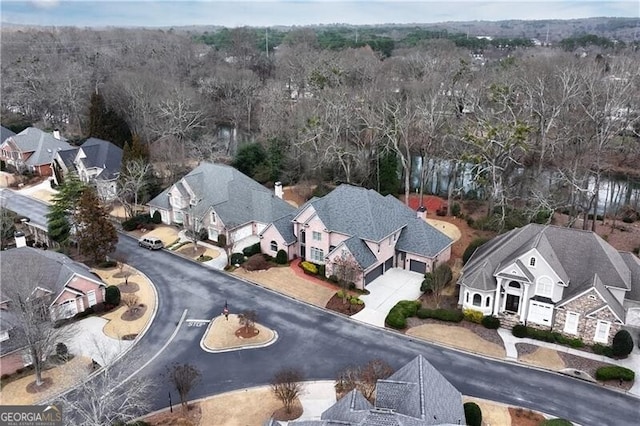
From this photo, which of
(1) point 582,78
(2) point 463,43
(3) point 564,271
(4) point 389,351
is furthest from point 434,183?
(2) point 463,43

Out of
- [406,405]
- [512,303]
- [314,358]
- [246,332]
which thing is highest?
[406,405]

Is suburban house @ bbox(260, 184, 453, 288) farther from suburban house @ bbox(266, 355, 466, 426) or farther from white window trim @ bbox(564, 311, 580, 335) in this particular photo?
suburban house @ bbox(266, 355, 466, 426)

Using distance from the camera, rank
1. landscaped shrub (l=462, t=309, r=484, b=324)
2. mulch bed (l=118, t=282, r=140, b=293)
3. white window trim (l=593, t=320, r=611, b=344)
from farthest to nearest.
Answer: mulch bed (l=118, t=282, r=140, b=293) → landscaped shrub (l=462, t=309, r=484, b=324) → white window trim (l=593, t=320, r=611, b=344)

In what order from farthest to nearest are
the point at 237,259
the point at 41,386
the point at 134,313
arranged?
the point at 237,259 < the point at 134,313 < the point at 41,386

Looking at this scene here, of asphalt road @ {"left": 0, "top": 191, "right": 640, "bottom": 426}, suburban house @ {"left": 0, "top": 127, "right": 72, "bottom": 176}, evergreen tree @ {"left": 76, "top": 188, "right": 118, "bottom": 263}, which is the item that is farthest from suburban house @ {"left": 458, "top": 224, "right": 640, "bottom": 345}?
suburban house @ {"left": 0, "top": 127, "right": 72, "bottom": 176}

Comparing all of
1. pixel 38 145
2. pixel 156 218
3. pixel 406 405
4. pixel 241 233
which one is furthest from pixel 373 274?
pixel 38 145

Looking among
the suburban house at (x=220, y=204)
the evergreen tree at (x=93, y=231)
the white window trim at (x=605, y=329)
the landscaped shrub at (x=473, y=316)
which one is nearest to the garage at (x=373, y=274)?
the landscaped shrub at (x=473, y=316)

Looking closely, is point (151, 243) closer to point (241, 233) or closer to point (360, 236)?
point (241, 233)
